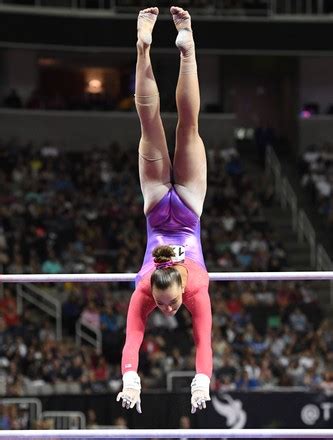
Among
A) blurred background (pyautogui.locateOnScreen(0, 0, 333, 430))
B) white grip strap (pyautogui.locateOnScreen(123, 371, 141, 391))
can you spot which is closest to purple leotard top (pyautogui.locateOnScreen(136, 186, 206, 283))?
white grip strap (pyautogui.locateOnScreen(123, 371, 141, 391))

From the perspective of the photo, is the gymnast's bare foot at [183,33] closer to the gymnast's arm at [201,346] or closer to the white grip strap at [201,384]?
the gymnast's arm at [201,346]

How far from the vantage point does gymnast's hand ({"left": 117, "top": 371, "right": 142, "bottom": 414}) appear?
18.3 feet

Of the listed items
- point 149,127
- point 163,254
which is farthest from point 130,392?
point 149,127

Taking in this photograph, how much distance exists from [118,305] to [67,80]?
994 cm

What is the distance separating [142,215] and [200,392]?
37.4 ft

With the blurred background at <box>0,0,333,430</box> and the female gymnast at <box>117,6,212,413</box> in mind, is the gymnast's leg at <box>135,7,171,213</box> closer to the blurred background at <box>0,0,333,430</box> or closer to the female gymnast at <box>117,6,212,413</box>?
the female gymnast at <box>117,6,212,413</box>

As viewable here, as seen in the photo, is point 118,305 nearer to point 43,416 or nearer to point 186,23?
point 43,416

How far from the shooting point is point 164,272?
5.70m

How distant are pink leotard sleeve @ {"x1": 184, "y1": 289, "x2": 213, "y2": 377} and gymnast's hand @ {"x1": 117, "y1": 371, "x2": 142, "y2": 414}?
34 centimetres

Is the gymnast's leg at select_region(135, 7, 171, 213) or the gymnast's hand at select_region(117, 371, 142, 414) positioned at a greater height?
the gymnast's leg at select_region(135, 7, 171, 213)

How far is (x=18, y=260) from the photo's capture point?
1490cm

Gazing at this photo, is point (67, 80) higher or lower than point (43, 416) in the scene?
higher

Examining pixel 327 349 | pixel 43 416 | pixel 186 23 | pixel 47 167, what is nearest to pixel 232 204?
pixel 47 167

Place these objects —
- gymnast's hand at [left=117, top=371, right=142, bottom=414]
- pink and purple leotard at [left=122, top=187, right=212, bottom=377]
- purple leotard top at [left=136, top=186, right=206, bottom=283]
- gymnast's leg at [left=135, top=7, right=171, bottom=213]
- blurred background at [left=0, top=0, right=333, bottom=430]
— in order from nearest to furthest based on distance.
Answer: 1. gymnast's hand at [left=117, top=371, right=142, bottom=414]
2. pink and purple leotard at [left=122, top=187, right=212, bottom=377]
3. gymnast's leg at [left=135, top=7, right=171, bottom=213]
4. purple leotard top at [left=136, top=186, right=206, bottom=283]
5. blurred background at [left=0, top=0, right=333, bottom=430]
